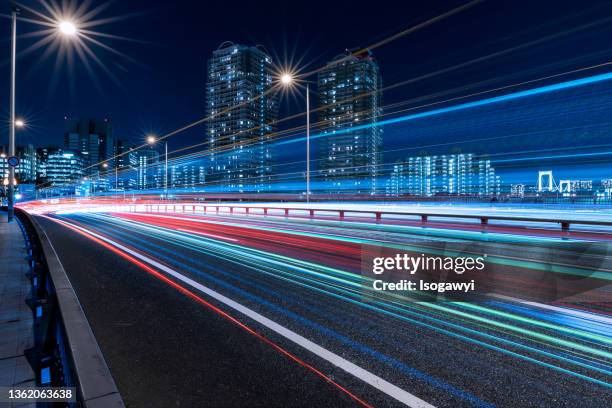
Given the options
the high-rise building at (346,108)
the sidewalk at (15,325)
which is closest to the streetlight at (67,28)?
the sidewalk at (15,325)

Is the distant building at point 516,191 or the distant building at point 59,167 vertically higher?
the distant building at point 59,167

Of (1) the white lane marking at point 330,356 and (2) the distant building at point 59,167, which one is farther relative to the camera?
(2) the distant building at point 59,167

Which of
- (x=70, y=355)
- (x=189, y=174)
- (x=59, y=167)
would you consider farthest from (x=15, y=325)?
(x=59, y=167)

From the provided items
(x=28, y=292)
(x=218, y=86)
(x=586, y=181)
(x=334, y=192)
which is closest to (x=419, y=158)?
(x=334, y=192)

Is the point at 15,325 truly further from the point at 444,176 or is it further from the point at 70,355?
the point at 444,176

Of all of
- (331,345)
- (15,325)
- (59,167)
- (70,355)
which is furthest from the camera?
(59,167)

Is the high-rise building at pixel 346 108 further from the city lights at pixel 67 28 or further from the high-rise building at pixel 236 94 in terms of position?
the high-rise building at pixel 236 94
